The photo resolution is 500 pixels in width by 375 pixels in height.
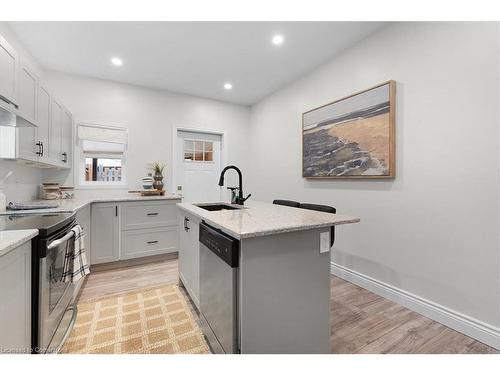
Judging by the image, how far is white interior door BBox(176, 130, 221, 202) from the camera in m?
4.06

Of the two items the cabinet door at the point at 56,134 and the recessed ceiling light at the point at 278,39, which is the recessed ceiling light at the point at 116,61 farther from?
the recessed ceiling light at the point at 278,39

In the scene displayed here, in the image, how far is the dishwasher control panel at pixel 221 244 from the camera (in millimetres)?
1163

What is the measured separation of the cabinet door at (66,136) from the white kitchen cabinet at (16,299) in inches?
85.9

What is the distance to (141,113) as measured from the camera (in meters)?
3.66

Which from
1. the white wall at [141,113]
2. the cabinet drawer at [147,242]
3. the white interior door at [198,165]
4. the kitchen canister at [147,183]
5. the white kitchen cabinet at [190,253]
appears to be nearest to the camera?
the white kitchen cabinet at [190,253]

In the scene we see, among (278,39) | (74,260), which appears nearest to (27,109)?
(74,260)

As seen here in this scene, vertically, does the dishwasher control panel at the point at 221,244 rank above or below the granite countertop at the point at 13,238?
below

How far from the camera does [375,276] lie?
234 centimetres

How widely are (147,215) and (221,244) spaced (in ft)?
7.38

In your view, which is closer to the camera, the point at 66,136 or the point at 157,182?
the point at 66,136

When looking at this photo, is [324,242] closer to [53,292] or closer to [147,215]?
[53,292]

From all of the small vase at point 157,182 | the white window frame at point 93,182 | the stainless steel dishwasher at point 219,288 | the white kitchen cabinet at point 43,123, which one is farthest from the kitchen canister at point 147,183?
the stainless steel dishwasher at point 219,288

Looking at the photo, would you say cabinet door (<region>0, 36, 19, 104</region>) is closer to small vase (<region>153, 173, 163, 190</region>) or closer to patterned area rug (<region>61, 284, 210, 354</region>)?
patterned area rug (<region>61, 284, 210, 354</region>)
